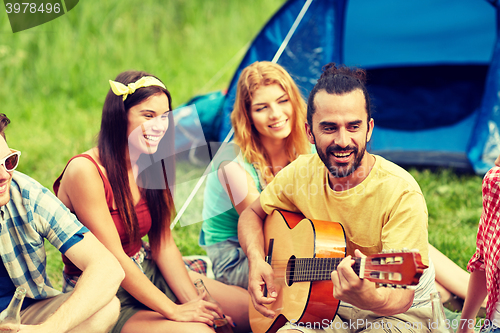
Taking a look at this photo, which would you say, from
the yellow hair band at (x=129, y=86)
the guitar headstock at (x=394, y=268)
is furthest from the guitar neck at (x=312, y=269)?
the yellow hair band at (x=129, y=86)

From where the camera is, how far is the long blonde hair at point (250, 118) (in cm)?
238

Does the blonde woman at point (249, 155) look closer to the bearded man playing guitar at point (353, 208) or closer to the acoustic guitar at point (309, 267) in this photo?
the acoustic guitar at point (309, 267)

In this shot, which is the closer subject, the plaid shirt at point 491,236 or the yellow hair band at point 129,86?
the plaid shirt at point 491,236

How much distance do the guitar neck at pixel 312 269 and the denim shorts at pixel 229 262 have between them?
56cm

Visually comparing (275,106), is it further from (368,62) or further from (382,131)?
(368,62)

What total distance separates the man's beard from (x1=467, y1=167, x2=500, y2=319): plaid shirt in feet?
1.40

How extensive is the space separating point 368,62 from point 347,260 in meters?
3.40

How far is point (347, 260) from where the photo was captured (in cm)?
144

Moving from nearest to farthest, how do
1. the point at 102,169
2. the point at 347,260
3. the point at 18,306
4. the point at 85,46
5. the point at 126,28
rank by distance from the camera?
the point at 347,260, the point at 18,306, the point at 102,169, the point at 85,46, the point at 126,28

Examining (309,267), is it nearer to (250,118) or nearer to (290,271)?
(290,271)

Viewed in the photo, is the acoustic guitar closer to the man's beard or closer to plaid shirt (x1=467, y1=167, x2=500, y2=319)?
the man's beard

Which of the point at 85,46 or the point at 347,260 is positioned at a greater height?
the point at 85,46

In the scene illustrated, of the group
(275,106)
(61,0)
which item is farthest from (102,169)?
(61,0)

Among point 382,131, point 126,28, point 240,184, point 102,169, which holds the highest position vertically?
point 126,28
